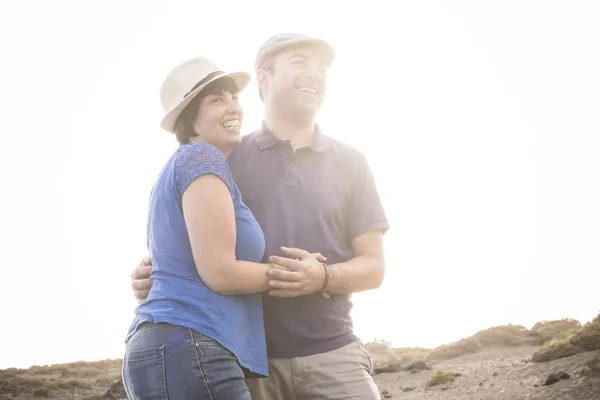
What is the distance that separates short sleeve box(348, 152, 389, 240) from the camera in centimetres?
340

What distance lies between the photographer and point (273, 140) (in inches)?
138

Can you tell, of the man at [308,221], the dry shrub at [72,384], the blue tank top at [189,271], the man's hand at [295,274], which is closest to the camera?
the blue tank top at [189,271]

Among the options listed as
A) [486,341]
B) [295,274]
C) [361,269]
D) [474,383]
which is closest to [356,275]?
[361,269]

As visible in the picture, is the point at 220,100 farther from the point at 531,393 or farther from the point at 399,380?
the point at 399,380

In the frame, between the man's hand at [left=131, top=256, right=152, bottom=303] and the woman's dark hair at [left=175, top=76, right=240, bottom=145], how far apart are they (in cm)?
64

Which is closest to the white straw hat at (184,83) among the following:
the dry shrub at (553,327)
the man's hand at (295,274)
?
the man's hand at (295,274)

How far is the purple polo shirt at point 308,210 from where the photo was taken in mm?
3146

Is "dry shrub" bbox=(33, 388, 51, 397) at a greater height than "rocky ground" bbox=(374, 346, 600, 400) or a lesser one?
greater

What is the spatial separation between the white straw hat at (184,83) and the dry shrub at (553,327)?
18.9m

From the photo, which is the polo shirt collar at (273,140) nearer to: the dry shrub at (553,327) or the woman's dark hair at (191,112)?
the woman's dark hair at (191,112)

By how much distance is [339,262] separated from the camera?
332 centimetres

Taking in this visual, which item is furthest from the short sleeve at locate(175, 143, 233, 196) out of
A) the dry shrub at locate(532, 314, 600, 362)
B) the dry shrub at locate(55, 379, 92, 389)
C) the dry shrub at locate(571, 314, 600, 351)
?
the dry shrub at locate(55, 379, 92, 389)

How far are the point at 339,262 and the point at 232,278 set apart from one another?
107 centimetres

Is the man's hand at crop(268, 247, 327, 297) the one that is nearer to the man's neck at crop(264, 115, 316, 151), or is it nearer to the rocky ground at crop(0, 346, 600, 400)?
the man's neck at crop(264, 115, 316, 151)
